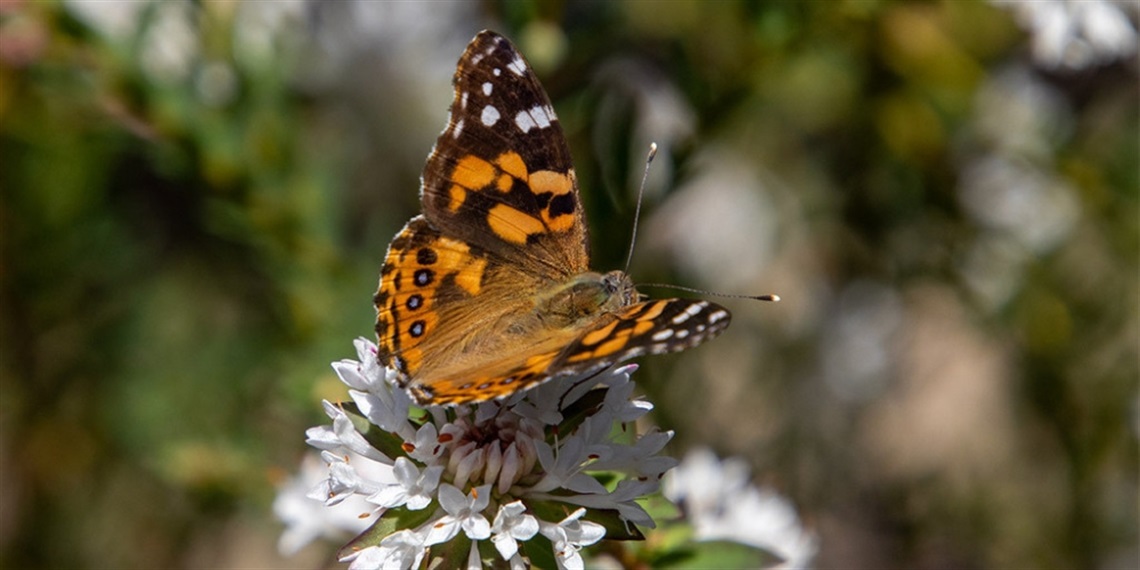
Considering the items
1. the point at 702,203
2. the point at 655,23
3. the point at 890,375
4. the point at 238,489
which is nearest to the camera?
the point at 238,489

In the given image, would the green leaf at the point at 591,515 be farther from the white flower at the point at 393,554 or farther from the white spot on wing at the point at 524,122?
the white spot on wing at the point at 524,122

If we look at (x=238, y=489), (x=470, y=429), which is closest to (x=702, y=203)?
(x=238, y=489)

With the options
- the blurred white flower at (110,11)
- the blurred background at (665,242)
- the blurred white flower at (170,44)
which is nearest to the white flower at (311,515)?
the blurred background at (665,242)

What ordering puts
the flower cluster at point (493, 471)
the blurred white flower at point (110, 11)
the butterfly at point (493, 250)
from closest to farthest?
the flower cluster at point (493, 471), the butterfly at point (493, 250), the blurred white flower at point (110, 11)

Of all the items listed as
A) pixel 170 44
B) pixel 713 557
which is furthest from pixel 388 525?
pixel 170 44

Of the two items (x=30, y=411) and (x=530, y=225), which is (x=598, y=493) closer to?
(x=530, y=225)
